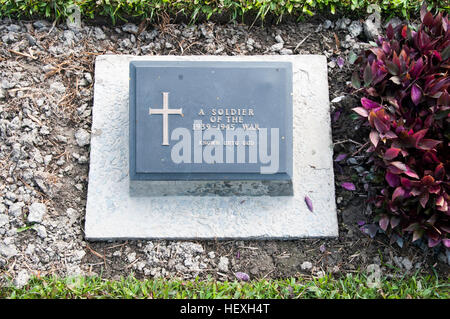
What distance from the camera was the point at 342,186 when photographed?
10.1 ft

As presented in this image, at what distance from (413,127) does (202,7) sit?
1.59 meters

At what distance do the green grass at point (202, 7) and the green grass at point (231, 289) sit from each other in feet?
5.74

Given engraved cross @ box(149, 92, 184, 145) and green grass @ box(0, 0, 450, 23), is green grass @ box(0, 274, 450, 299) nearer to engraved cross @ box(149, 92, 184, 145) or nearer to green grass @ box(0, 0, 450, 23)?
engraved cross @ box(149, 92, 184, 145)

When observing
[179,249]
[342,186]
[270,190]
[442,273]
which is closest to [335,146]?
[342,186]

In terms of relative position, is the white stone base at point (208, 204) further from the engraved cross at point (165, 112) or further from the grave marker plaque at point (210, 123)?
the engraved cross at point (165, 112)

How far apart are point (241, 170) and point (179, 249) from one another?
632 millimetres

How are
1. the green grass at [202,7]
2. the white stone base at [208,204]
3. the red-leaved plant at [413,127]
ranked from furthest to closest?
the green grass at [202,7] → the white stone base at [208,204] → the red-leaved plant at [413,127]

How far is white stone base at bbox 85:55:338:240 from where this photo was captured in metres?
2.98

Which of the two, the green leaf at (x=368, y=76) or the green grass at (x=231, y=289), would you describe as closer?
the green grass at (x=231, y=289)

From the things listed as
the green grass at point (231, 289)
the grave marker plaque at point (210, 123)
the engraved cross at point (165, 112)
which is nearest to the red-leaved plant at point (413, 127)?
the green grass at point (231, 289)

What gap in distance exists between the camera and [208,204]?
301 cm

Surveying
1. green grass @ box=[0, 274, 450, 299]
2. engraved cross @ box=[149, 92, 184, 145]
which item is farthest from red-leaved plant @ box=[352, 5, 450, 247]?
engraved cross @ box=[149, 92, 184, 145]

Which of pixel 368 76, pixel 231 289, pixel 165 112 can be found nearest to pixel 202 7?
pixel 165 112

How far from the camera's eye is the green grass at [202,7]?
324 centimetres
